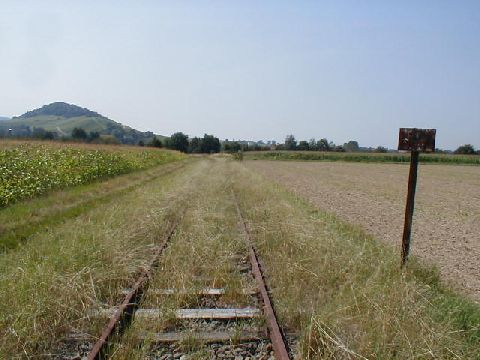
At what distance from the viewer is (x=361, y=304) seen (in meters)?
4.68

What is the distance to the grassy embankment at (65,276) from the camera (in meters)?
3.97

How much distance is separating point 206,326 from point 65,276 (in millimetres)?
1997

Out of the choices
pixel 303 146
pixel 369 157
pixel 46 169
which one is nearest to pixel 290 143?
pixel 303 146

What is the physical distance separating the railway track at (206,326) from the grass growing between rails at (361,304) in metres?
0.25

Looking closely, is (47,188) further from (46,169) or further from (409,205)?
(409,205)

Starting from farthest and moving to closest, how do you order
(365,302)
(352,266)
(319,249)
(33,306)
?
1. (319,249)
2. (352,266)
3. (365,302)
4. (33,306)

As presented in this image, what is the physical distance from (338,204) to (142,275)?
12068 millimetres

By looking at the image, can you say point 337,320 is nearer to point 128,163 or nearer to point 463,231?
point 463,231

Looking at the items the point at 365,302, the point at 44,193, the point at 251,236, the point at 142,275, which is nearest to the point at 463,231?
the point at 251,236

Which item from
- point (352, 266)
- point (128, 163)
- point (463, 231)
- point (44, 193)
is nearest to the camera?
point (352, 266)

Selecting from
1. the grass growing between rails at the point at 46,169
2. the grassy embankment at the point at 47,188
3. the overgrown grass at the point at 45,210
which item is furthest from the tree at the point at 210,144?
the overgrown grass at the point at 45,210

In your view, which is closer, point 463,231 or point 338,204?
point 463,231

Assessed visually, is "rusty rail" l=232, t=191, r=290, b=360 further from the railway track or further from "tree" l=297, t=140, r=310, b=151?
"tree" l=297, t=140, r=310, b=151

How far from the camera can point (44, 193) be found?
1323cm
